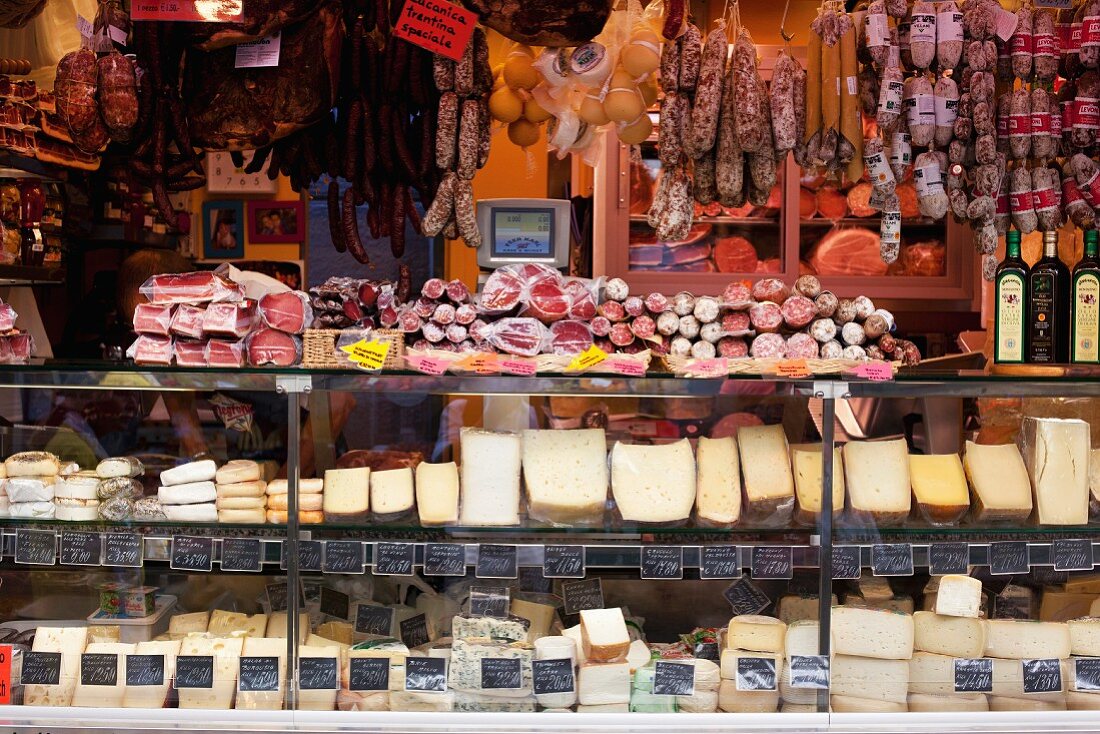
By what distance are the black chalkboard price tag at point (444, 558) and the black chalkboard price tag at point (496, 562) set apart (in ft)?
0.16

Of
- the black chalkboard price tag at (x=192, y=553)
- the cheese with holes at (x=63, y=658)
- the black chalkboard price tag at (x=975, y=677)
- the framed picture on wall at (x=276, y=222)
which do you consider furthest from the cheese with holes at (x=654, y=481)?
the framed picture on wall at (x=276, y=222)

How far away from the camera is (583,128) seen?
3555mm

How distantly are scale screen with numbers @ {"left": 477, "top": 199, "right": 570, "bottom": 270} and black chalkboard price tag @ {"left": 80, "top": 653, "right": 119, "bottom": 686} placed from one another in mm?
1869

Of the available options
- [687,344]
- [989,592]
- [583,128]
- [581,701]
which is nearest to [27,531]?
[581,701]

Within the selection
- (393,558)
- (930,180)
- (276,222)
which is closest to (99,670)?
(393,558)

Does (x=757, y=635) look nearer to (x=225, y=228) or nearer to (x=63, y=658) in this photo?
(x=63, y=658)

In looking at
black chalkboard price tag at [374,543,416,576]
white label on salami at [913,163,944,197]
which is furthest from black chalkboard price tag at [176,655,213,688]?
white label on salami at [913,163,944,197]

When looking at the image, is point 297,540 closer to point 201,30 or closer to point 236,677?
point 236,677

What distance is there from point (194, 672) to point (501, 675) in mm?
830

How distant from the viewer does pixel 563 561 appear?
2.71 metres

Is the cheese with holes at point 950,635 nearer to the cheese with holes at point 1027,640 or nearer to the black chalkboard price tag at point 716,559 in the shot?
the cheese with holes at point 1027,640

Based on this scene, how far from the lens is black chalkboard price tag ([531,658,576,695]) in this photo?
269 centimetres

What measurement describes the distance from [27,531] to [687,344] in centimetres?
193

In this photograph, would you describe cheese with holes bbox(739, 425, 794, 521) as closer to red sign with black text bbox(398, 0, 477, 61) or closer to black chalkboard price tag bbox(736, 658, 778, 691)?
black chalkboard price tag bbox(736, 658, 778, 691)
